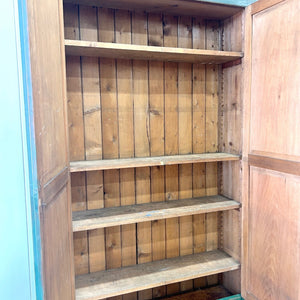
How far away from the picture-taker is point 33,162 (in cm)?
69

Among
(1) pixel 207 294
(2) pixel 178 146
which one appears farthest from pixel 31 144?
(1) pixel 207 294

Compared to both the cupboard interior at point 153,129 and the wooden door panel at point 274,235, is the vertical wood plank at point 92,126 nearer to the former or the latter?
the cupboard interior at point 153,129

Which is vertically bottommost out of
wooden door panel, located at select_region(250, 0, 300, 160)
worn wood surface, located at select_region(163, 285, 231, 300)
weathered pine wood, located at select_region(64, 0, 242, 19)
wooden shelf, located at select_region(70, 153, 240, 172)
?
worn wood surface, located at select_region(163, 285, 231, 300)

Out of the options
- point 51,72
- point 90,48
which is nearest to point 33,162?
point 51,72

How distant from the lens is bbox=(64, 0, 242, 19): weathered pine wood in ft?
5.11

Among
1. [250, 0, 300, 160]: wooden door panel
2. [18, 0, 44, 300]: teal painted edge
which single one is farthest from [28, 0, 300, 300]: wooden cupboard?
[18, 0, 44, 300]: teal painted edge

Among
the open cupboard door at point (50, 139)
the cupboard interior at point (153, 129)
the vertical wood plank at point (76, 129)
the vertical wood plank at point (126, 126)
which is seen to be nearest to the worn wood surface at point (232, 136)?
the cupboard interior at point (153, 129)

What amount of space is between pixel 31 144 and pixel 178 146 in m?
1.34

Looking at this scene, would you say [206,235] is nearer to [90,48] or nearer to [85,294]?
[85,294]

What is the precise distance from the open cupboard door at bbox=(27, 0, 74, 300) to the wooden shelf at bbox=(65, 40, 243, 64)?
198 mm

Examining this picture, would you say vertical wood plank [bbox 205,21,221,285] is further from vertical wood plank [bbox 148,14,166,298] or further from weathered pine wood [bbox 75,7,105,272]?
weathered pine wood [bbox 75,7,105,272]

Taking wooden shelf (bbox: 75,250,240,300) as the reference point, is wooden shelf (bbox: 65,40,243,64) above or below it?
above

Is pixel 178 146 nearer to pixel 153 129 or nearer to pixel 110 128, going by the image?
pixel 153 129

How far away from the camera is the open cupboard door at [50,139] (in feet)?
2.42
